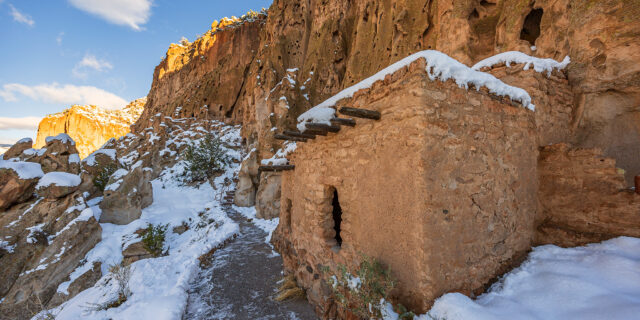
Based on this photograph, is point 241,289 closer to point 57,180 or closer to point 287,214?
point 287,214

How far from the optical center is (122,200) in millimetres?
9586

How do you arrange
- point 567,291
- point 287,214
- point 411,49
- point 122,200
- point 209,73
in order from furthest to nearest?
point 209,73 < point 411,49 < point 122,200 < point 287,214 < point 567,291

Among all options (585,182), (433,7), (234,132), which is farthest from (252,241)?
(234,132)

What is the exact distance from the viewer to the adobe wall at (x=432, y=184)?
8.21 ft

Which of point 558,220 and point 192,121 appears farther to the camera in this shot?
point 192,121

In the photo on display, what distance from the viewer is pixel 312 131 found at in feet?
12.3

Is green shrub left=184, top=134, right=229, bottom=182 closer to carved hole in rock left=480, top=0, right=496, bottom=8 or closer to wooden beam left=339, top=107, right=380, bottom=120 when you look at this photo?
wooden beam left=339, top=107, right=380, bottom=120

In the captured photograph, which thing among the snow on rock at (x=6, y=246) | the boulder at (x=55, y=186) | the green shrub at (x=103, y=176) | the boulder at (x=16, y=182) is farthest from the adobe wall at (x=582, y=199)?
the green shrub at (x=103, y=176)

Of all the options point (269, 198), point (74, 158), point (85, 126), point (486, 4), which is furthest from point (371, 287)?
point (85, 126)

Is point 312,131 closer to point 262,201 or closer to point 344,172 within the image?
point 344,172

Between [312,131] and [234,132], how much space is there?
82.9 ft

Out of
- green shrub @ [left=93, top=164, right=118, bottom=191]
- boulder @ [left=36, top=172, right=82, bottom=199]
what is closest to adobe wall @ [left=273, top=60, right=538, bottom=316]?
boulder @ [left=36, top=172, right=82, bottom=199]

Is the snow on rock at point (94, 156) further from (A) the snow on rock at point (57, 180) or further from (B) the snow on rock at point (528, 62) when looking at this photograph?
(B) the snow on rock at point (528, 62)

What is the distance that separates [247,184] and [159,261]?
9.10 metres
